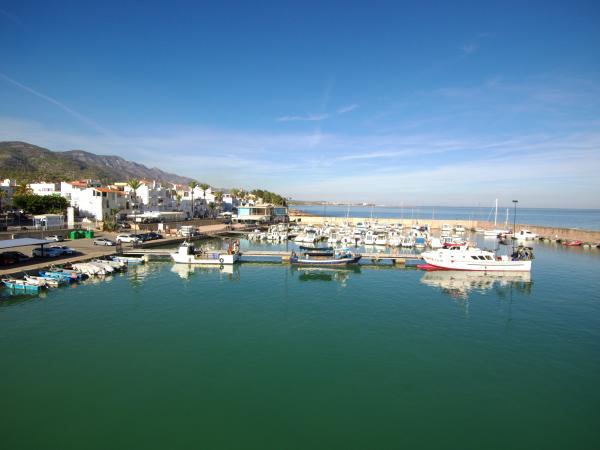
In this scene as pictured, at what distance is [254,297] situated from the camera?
2969 centimetres

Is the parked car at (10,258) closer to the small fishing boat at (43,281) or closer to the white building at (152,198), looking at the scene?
the small fishing boat at (43,281)

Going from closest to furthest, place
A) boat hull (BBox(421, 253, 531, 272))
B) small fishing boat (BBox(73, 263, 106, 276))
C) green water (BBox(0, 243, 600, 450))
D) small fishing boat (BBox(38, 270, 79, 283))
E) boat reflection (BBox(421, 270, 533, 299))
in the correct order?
green water (BBox(0, 243, 600, 450)) < small fishing boat (BBox(38, 270, 79, 283)) < boat reflection (BBox(421, 270, 533, 299)) < small fishing boat (BBox(73, 263, 106, 276)) < boat hull (BBox(421, 253, 531, 272))

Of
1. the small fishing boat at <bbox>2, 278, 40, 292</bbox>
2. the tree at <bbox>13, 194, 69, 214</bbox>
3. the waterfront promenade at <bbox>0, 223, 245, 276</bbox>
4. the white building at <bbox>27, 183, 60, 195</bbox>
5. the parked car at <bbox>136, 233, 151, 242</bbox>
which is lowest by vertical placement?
the small fishing boat at <bbox>2, 278, 40, 292</bbox>

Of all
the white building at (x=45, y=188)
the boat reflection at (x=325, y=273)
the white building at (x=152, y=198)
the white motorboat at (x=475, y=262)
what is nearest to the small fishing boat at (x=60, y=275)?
the boat reflection at (x=325, y=273)

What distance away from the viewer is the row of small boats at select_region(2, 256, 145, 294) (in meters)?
28.4

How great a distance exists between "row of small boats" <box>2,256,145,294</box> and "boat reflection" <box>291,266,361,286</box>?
2108 cm

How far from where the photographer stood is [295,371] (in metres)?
16.7

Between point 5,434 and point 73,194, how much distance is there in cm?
7832

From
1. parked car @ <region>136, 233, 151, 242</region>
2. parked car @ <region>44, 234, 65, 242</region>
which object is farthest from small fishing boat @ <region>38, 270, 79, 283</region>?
parked car @ <region>136, 233, 151, 242</region>

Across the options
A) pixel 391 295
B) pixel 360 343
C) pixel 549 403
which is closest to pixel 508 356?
pixel 549 403

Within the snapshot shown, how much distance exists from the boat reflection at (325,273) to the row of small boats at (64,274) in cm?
2108

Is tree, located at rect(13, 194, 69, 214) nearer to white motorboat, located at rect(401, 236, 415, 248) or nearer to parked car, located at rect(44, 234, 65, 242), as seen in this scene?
parked car, located at rect(44, 234, 65, 242)

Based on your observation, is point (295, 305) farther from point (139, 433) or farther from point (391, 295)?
point (139, 433)

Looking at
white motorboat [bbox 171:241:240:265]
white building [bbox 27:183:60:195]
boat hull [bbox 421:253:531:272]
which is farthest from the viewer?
white building [bbox 27:183:60:195]
